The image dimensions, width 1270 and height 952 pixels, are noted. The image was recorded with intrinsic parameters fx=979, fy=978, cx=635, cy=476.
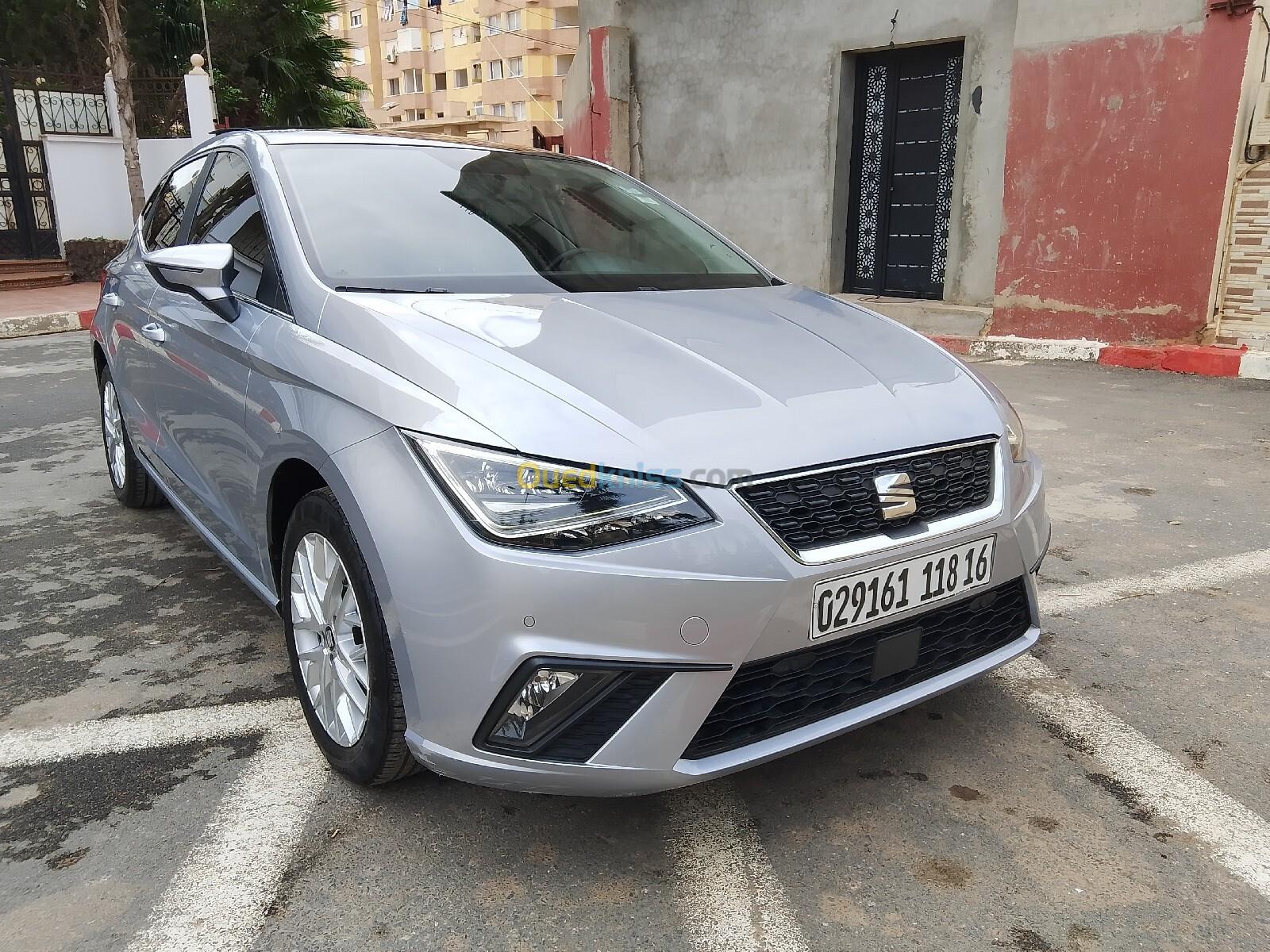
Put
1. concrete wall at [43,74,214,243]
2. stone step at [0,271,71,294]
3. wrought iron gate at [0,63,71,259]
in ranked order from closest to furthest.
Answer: stone step at [0,271,71,294] → wrought iron gate at [0,63,71,259] → concrete wall at [43,74,214,243]

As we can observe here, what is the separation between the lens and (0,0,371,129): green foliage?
20.6 metres

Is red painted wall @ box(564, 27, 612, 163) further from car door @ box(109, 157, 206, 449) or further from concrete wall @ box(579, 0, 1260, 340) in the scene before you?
car door @ box(109, 157, 206, 449)

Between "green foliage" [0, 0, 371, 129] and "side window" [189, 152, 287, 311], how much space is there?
18813 mm

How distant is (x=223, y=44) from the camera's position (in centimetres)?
2080

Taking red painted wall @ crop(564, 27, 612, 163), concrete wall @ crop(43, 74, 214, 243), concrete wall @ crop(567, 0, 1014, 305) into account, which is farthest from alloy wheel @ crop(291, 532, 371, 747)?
concrete wall @ crop(43, 74, 214, 243)

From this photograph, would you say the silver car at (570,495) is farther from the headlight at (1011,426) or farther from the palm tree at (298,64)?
the palm tree at (298,64)

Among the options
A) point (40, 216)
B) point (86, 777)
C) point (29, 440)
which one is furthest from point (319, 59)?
point (86, 777)

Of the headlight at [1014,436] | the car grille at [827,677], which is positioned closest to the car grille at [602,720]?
the car grille at [827,677]

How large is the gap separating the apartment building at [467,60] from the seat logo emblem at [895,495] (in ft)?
139

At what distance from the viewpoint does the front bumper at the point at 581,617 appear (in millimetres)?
1757

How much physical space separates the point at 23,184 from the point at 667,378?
18.7 meters

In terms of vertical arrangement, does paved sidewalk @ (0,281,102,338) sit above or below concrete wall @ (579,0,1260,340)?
below

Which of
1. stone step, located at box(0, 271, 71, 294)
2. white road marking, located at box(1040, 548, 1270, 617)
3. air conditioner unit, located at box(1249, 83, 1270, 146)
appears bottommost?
white road marking, located at box(1040, 548, 1270, 617)

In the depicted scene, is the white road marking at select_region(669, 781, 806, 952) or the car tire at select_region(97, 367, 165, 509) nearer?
the white road marking at select_region(669, 781, 806, 952)
